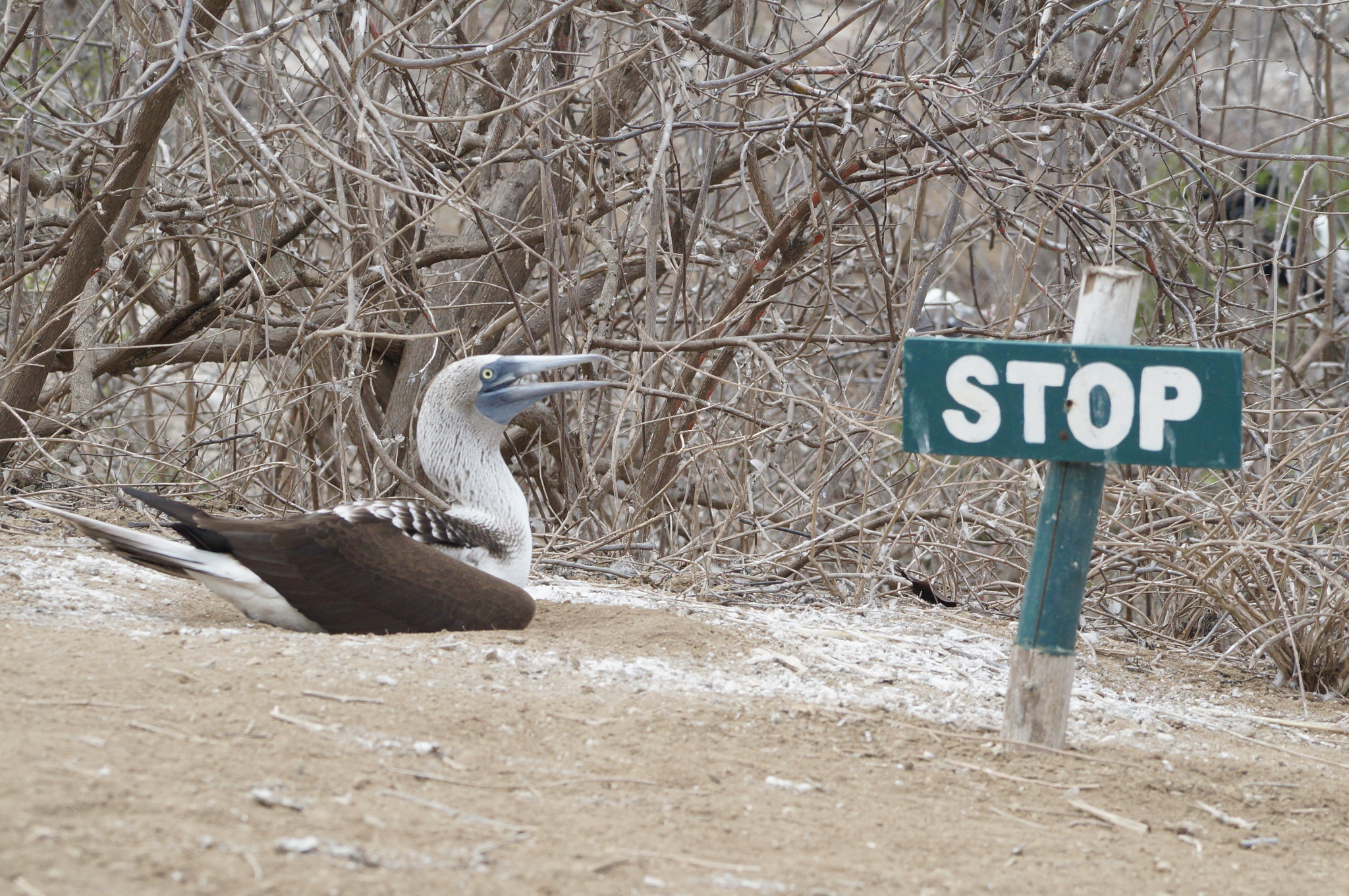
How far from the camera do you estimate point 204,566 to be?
138 inches

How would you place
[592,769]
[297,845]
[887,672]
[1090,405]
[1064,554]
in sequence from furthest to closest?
[887,672], [1064,554], [1090,405], [592,769], [297,845]

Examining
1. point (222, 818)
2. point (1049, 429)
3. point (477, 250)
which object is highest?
point (477, 250)

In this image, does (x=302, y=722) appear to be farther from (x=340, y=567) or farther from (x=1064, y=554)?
(x=1064, y=554)

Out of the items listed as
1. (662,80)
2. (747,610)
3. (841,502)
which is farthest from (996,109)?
(747,610)

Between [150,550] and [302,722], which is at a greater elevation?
[150,550]

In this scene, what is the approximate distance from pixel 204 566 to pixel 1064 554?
2342 mm

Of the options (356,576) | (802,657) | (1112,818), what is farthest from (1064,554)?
(356,576)

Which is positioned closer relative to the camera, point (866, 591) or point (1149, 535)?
point (1149, 535)

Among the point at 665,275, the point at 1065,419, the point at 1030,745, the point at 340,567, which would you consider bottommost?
the point at 1030,745

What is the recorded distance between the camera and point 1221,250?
5.91 meters

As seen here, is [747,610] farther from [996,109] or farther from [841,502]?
[996,109]

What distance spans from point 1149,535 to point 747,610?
158cm

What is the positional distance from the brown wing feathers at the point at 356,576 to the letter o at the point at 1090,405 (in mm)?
1682

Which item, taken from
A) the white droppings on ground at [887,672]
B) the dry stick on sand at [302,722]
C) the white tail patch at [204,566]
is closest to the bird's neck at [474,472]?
the white droppings on ground at [887,672]
